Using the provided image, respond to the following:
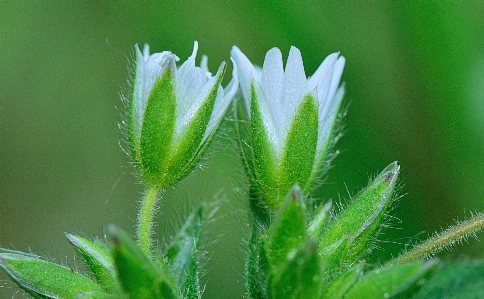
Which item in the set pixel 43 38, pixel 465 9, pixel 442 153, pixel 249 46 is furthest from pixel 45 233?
pixel 465 9

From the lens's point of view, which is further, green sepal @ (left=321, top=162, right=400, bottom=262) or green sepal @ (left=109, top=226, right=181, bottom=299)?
green sepal @ (left=321, top=162, right=400, bottom=262)

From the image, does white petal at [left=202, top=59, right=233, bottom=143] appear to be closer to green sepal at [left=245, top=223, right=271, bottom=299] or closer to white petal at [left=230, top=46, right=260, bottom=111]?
white petal at [left=230, top=46, right=260, bottom=111]

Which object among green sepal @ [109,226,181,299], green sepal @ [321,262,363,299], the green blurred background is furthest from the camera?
the green blurred background

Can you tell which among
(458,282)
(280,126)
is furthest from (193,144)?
(458,282)

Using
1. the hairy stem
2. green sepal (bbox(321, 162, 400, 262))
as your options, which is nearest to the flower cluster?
green sepal (bbox(321, 162, 400, 262))

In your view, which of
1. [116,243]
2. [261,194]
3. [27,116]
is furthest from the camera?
[27,116]

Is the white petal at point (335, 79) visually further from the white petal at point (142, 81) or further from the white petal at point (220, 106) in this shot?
the white petal at point (142, 81)

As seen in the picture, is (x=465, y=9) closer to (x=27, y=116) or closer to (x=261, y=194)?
(x=261, y=194)
